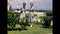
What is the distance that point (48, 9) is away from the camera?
187 cm

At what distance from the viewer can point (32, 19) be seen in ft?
6.15

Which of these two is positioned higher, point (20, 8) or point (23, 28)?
point (20, 8)

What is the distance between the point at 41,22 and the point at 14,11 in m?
0.35

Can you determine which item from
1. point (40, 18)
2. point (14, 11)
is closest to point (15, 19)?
point (14, 11)

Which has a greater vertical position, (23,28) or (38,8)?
(38,8)

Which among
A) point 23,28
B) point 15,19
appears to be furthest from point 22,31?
point 15,19

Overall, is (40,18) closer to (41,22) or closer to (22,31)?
(41,22)

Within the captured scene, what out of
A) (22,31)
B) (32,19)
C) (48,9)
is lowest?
(22,31)

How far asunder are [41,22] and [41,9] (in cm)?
16

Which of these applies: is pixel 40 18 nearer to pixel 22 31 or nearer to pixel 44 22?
pixel 44 22

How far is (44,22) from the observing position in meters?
1.89

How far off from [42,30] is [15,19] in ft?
1.15
